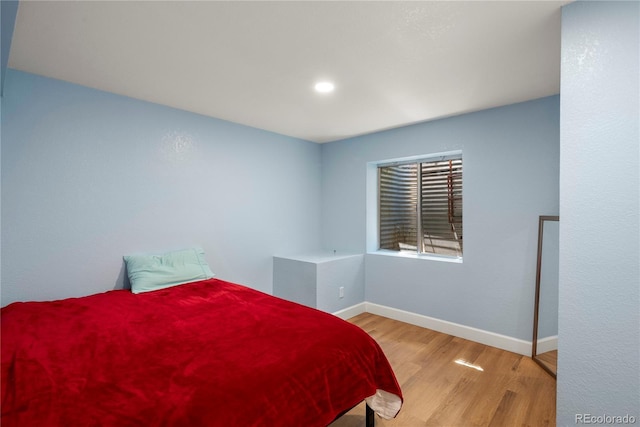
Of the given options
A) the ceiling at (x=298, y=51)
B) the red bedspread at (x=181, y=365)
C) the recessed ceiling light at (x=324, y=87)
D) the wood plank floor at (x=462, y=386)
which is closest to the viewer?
the red bedspread at (x=181, y=365)

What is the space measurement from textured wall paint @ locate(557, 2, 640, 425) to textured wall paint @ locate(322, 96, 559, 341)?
140 centimetres

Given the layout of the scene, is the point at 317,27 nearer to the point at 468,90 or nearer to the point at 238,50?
the point at 238,50

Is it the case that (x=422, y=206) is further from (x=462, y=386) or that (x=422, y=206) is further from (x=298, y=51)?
(x=298, y=51)

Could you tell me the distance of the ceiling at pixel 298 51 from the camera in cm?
154

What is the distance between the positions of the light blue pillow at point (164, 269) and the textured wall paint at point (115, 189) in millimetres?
151

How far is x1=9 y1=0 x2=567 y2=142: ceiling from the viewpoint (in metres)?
1.54

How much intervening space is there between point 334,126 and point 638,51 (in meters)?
2.57

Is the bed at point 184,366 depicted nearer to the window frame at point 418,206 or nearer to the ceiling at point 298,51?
the ceiling at point 298,51

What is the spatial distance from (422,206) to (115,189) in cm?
A: 324

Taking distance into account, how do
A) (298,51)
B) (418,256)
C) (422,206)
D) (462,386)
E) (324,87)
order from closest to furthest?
1. (298,51)
2. (462,386)
3. (324,87)
4. (418,256)
5. (422,206)

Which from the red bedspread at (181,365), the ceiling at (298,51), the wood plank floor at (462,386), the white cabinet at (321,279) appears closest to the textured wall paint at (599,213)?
the ceiling at (298,51)

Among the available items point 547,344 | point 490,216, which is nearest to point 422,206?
point 490,216

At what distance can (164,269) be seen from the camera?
2615 millimetres

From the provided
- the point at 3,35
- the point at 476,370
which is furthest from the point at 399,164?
the point at 3,35
